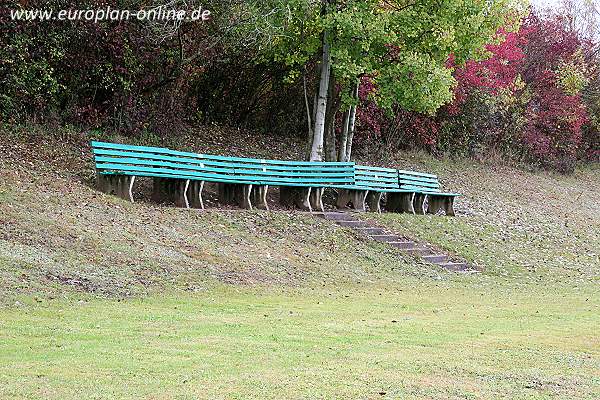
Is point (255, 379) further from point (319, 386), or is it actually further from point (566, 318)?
point (566, 318)

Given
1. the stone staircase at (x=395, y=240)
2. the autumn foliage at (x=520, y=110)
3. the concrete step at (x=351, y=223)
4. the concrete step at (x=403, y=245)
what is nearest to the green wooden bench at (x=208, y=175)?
the stone staircase at (x=395, y=240)

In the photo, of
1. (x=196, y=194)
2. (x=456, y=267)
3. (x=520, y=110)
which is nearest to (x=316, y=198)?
(x=196, y=194)

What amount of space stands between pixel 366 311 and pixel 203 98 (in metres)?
14.5

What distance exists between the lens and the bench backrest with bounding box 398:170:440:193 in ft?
69.4

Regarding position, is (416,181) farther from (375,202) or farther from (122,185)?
(122,185)

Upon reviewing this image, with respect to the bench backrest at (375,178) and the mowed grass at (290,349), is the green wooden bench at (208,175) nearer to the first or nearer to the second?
the bench backrest at (375,178)

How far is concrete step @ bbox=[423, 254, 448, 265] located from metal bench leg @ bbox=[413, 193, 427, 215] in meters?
4.35

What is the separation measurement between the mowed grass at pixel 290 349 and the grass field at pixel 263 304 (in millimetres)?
25

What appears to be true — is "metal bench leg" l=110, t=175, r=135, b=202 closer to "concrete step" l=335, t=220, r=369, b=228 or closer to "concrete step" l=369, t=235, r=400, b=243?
"concrete step" l=335, t=220, r=369, b=228

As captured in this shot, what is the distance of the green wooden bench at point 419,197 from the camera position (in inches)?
815

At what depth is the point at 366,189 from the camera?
1914 cm

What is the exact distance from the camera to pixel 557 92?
34.8m

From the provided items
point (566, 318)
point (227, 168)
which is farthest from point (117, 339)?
point (227, 168)

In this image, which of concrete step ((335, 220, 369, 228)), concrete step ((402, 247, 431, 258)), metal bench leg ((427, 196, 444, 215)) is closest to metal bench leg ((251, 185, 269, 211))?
concrete step ((335, 220, 369, 228))
